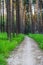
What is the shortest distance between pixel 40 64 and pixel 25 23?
2097 inches

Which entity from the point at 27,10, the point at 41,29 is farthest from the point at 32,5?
the point at 41,29

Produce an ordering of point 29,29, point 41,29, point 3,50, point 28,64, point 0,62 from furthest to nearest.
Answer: point 29,29 < point 41,29 < point 3,50 < point 28,64 < point 0,62

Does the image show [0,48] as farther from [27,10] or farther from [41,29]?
[27,10]

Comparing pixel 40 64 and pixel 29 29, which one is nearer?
pixel 40 64

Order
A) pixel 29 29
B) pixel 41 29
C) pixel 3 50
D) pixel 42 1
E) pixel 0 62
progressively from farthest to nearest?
pixel 29 29 < pixel 41 29 < pixel 42 1 < pixel 3 50 < pixel 0 62

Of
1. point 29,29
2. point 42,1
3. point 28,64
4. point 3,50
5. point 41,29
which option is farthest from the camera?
point 29,29

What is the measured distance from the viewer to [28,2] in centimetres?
5569

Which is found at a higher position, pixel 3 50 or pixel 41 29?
pixel 3 50

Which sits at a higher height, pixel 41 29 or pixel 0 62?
pixel 0 62

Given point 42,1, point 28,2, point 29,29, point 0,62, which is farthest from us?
point 29,29

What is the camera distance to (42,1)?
4103 centimetres

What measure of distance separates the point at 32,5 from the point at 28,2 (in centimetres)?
207

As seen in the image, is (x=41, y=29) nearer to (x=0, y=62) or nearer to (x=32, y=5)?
(x=32, y=5)

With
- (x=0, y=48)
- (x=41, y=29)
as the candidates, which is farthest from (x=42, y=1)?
(x=0, y=48)
